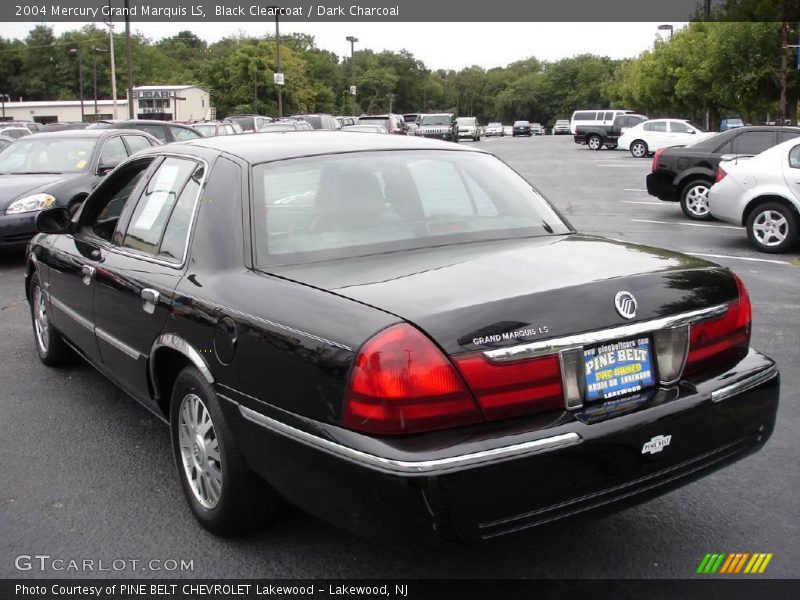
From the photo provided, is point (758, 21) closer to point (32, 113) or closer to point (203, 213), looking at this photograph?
point (203, 213)

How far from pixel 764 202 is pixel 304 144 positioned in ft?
27.6

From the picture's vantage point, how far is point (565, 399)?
268cm

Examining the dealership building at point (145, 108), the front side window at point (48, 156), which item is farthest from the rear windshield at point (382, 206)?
the dealership building at point (145, 108)

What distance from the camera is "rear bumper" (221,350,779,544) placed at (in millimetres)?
2443

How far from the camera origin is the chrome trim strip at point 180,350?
3186 mm

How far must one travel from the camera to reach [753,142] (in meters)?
13.4

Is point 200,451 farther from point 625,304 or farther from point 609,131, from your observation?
point 609,131

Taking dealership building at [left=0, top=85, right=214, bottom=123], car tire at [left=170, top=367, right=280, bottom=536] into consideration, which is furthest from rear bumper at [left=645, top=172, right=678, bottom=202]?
dealership building at [left=0, top=85, right=214, bottom=123]

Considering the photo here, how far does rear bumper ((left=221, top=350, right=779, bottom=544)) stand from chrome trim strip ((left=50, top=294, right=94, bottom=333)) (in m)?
1.86

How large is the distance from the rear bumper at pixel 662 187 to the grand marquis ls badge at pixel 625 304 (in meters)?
12.0

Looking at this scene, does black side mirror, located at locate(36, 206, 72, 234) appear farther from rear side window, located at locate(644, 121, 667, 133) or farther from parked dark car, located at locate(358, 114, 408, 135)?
rear side window, located at locate(644, 121, 667, 133)

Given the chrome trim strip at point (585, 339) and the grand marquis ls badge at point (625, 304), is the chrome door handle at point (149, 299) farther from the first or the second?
the grand marquis ls badge at point (625, 304)

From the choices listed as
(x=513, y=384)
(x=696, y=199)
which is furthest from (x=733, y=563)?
(x=696, y=199)

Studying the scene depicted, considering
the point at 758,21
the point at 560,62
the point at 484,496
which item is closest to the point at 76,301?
the point at 484,496
